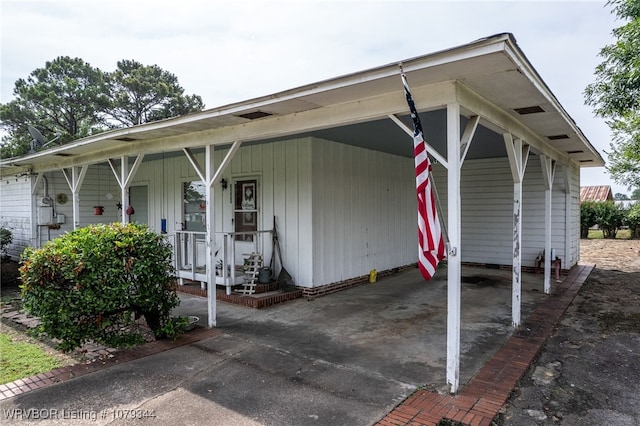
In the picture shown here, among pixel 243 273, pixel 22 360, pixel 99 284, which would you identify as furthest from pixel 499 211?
pixel 22 360

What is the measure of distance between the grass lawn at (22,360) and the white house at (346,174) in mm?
1743

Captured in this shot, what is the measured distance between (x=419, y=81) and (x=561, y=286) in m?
5.97

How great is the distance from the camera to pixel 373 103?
11.8ft

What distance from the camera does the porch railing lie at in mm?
6177

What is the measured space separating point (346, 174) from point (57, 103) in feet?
68.4

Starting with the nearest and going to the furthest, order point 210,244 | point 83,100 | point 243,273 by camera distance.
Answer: point 210,244 < point 243,273 < point 83,100

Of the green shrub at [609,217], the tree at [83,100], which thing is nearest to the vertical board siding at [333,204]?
the green shrub at [609,217]

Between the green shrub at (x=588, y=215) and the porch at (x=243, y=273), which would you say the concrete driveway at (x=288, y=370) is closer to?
the porch at (x=243, y=273)

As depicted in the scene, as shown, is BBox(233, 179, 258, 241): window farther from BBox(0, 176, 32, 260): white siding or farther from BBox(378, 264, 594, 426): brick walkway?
BBox(0, 176, 32, 260): white siding

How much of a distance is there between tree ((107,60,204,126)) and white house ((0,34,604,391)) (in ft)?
50.5

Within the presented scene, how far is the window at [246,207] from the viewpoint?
23.2 ft

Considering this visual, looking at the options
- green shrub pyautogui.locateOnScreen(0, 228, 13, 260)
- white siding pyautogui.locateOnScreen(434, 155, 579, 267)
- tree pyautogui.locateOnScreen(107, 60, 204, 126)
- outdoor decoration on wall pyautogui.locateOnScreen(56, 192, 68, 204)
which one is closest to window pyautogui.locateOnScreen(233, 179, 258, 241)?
white siding pyautogui.locateOnScreen(434, 155, 579, 267)

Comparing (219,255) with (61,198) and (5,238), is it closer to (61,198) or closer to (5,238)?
(61,198)

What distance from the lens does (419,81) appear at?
3123mm
